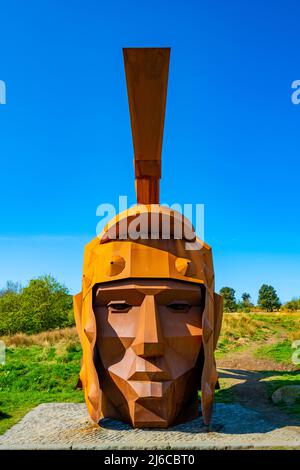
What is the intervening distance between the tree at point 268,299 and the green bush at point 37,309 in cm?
3031

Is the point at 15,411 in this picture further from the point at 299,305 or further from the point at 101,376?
the point at 299,305

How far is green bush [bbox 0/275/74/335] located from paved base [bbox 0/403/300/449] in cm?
2413

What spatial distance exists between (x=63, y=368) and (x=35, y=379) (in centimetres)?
112

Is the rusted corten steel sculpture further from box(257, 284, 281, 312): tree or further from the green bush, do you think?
box(257, 284, 281, 312): tree

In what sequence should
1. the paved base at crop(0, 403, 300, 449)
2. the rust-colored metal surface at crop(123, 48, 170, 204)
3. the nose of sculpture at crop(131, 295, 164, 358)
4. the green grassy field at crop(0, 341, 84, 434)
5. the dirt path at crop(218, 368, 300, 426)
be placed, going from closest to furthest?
1. the rust-colored metal surface at crop(123, 48, 170, 204)
2. the paved base at crop(0, 403, 300, 449)
3. the nose of sculpture at crop(131, 295, 164, 358)
4. the dirt path at crop(218, 368, 300, 426)
5. the green grassy field at crop(0, 341, 84, 434)

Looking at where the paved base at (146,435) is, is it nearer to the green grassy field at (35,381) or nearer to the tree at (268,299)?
the green grassy field at (35,381)

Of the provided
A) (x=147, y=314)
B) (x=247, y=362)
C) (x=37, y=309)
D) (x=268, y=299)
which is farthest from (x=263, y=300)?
(x=147, y=314)

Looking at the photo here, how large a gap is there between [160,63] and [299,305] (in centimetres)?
4502

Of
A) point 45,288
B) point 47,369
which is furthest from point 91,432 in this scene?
point 45,288

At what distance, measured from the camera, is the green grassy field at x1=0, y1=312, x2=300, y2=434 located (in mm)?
→ 9781

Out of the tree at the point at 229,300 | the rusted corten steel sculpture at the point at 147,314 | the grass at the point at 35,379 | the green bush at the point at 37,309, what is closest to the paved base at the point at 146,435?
the rusted corten steel sculpture at the point at 147,314

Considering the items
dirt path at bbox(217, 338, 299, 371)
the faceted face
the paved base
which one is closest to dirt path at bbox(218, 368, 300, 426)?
the paved base

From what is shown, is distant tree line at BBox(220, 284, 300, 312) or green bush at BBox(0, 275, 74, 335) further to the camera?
distant tree line at BBox(220, 284, 300, 312)

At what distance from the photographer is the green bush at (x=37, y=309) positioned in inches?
1222
